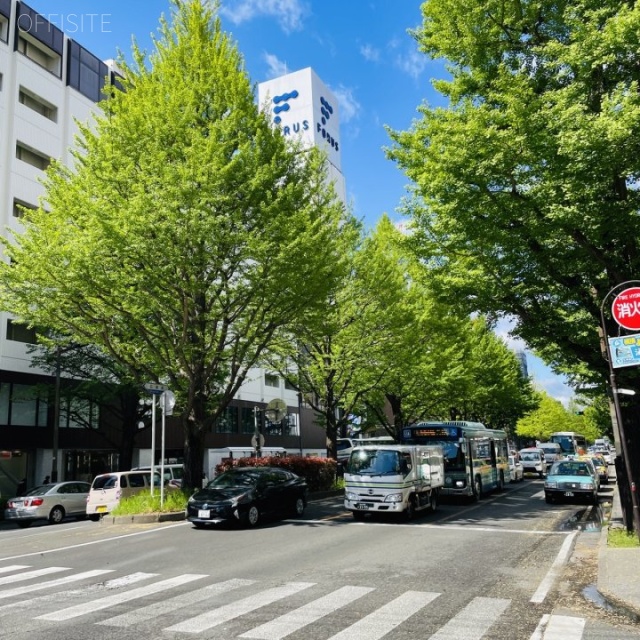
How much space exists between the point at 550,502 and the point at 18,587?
19.0 m

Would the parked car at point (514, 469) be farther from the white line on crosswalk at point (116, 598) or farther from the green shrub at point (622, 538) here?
the white line on crosswalk at point (116, 598)

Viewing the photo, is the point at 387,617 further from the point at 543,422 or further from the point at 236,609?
the point at 543,422

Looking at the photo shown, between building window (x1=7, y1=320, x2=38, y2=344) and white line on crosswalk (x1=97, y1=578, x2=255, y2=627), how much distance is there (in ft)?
85.7

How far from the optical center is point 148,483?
2133 cm

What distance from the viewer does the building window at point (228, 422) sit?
48.7 meters

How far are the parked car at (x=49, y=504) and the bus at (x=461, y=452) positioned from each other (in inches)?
532

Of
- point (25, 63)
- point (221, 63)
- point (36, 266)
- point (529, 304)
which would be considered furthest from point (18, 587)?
point (25, 63)

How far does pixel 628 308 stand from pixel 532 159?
3.37m

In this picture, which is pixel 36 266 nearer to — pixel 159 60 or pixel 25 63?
pixel 159 60

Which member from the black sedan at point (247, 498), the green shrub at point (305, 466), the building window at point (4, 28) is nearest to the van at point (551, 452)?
the green shrub at point (305, 466)

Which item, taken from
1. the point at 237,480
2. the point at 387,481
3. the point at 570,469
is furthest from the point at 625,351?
the point at 570,469

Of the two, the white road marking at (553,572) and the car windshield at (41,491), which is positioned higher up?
the car windshield at (41,491)

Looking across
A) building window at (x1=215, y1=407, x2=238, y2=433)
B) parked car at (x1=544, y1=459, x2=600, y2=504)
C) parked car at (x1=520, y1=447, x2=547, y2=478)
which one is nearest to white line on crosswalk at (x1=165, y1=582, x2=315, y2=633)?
parked car at (x1=544, y1=459, x2=600, y2=504)

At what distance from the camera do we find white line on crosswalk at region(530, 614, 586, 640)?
585 cm
